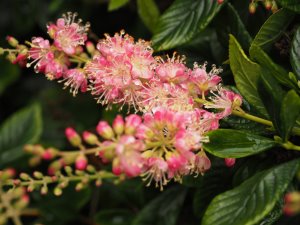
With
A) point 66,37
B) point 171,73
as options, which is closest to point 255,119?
point 171,73

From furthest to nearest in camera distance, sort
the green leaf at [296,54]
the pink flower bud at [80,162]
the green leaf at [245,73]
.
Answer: the green leaf at [296,54] → the green leaf at [245,73] → the pink flower bud at [80,162]

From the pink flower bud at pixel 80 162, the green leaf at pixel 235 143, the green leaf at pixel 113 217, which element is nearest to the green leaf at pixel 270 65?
the green leaf at pixel 235 143

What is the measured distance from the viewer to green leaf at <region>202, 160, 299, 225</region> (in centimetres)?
88

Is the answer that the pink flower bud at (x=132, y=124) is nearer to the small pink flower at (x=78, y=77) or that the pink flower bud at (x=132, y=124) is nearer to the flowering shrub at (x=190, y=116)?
Answer: the flowering shrub at (x=190, y=116)

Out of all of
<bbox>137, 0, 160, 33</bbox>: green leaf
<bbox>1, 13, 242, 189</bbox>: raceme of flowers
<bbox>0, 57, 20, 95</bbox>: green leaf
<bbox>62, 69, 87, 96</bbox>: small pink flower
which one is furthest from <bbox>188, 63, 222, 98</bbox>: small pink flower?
<bbox>0, 57, 20, 95</bbox>: green leaf

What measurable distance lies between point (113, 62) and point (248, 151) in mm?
305

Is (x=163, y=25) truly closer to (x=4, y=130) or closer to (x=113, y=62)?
(x=113, y=62)

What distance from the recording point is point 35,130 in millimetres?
1880

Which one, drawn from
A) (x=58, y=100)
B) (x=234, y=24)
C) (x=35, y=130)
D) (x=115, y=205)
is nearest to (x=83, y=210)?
(x=115, y=205)

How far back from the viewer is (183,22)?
1.27 metres

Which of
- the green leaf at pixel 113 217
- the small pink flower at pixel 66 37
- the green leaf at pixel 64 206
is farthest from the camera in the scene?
the green leaf at pixel 64 206

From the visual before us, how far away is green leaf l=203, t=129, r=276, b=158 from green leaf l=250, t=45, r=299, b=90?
0.11 metres

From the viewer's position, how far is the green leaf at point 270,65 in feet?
3.01

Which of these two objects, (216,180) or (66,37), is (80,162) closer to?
(66,37)
